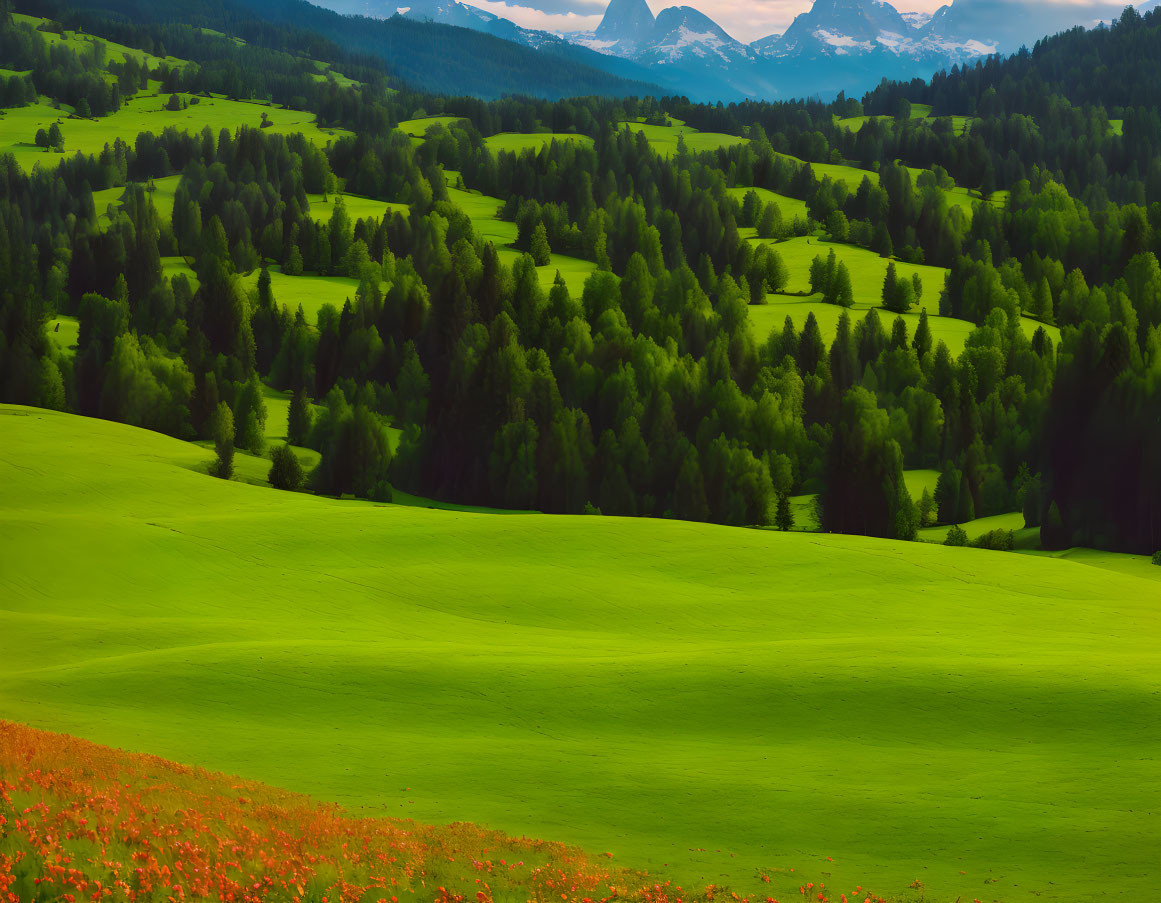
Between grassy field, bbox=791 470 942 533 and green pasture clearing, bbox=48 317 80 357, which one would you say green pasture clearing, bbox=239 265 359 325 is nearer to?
green pasture clearing, bbox=48 317 80 357

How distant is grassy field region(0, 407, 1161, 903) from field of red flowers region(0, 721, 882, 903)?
2157 millimetres

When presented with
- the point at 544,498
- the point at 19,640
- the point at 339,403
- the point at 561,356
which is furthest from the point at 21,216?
the point at 19,640

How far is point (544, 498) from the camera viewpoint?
10825 centimetres

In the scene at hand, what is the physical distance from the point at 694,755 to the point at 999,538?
66.1 meters

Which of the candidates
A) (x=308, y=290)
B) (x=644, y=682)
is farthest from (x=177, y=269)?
(x=644, y=682)

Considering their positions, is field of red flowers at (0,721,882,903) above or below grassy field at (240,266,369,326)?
above

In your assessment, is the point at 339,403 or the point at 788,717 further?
the point at 339,403

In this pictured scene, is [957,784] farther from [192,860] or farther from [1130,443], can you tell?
[1130,443]

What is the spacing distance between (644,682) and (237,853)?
17.6 m

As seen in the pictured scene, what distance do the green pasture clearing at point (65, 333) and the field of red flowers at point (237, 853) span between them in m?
129

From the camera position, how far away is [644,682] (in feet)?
117

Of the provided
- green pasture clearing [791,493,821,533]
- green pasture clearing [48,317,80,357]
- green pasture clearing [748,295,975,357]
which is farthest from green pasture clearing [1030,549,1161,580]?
green pasture clearing [48,317,80,357]

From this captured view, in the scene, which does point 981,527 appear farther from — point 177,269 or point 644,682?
point 177,269

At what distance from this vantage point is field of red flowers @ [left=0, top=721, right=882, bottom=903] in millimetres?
18703
